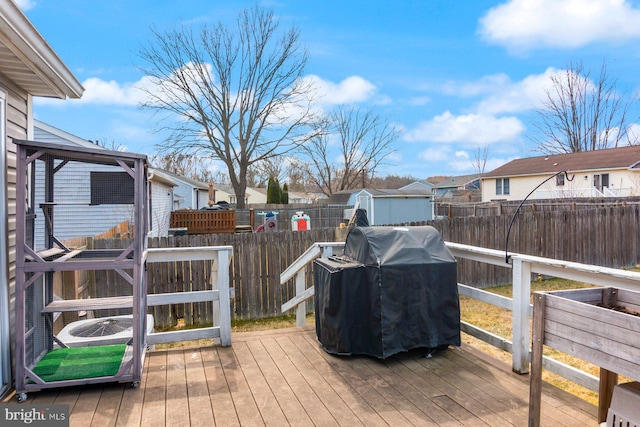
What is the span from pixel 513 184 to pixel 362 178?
43.8ft

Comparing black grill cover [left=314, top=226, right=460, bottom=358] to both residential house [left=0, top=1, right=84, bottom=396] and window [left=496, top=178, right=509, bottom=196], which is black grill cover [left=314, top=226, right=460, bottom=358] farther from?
Answer: window [left=496, top=178, right=509, bottom=196]

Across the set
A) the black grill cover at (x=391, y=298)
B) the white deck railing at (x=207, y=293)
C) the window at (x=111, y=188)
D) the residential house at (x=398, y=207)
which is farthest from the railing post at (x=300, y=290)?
the residential house at (x=398, y=207)

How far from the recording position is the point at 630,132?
28.1m

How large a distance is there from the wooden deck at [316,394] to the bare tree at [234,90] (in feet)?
62.9

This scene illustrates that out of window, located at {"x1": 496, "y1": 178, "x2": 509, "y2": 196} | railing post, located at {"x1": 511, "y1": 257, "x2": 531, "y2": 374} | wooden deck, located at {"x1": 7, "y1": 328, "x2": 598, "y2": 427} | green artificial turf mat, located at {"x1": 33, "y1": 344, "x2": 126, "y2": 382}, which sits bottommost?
wooden deck, located at {"x1": 7, "y1": 328, "x2": 598, "y2": 427}

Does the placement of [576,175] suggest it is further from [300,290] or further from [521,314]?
[521,314]

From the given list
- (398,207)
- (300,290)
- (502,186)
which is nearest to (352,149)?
(502,186)

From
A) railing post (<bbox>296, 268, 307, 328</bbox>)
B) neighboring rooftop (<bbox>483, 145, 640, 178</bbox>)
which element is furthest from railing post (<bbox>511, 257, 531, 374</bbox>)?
neighboring rooftop (<bbox>483, 145, 640, 178</bbox>)

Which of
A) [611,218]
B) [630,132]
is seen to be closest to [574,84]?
[630,132]

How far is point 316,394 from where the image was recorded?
2.97 metres

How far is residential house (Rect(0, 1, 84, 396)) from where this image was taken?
2.78 meters

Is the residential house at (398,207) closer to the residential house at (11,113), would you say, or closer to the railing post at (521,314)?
the railing post at (521,314)

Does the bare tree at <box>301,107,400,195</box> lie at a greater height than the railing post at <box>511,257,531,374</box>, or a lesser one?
greater

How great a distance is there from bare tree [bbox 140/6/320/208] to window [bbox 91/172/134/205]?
61.4 feet
